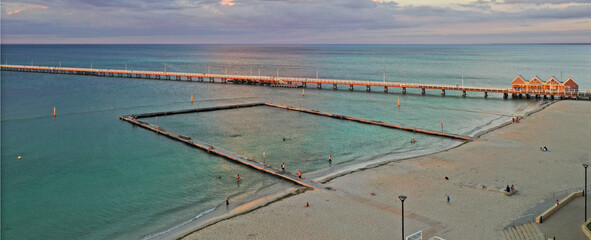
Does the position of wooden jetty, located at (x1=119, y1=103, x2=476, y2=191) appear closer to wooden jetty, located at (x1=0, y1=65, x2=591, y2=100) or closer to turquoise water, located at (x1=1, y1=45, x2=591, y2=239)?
turquoise water, located at (x1=1, y1=45, x2=591, y2=239)

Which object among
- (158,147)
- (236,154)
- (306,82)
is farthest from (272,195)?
(306,82)

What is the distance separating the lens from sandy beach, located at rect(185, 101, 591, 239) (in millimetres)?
23359

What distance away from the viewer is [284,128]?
175 ft

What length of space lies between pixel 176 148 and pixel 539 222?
32.1 m

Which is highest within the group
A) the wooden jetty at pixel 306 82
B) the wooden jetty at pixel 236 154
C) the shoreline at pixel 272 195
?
the wooden jetty at pixel 306 82

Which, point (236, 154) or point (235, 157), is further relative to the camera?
point (236, 154)

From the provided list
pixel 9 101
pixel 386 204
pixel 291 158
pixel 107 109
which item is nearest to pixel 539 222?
pixel 386 204

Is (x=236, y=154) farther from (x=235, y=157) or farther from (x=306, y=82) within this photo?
(x=306, y=82)

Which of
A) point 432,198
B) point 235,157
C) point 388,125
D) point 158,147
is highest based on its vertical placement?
point 388,125

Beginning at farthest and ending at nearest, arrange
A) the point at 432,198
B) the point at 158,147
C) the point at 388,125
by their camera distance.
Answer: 1. the point at 388,125
2. the point at 158,147
3. the point at 432,198

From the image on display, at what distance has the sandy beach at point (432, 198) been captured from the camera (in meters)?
23.4

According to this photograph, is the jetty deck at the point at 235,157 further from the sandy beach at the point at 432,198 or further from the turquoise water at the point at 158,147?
the sandy beach at the point at 432,198

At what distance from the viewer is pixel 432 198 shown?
2759 centimetres

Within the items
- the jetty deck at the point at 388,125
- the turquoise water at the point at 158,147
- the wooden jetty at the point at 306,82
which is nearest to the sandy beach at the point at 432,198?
the jetty deck at the point at 388,125
